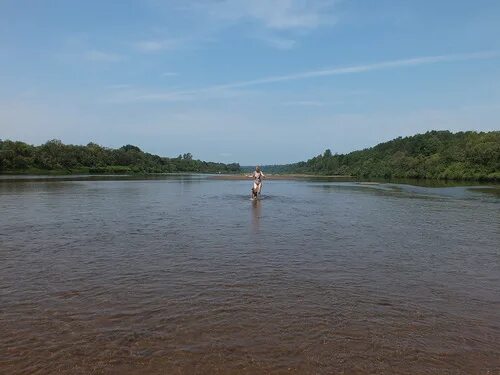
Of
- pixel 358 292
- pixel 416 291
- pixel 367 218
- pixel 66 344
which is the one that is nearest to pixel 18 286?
pixel 66 344

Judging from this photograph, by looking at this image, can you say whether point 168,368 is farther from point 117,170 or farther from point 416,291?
point 117,170

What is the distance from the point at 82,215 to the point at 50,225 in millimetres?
3913

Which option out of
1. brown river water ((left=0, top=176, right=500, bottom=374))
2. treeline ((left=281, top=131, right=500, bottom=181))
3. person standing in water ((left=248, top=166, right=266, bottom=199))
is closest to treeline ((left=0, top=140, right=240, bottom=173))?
treeline ((left=281, top=131, right=500, bottom=181))

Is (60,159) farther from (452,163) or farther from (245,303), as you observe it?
(245,303)

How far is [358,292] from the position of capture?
9234 mm

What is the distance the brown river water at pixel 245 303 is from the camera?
6.02m

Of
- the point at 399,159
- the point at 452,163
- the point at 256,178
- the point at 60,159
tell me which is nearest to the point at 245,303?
the point at 256,178

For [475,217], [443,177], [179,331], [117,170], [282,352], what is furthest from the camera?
[117,170]

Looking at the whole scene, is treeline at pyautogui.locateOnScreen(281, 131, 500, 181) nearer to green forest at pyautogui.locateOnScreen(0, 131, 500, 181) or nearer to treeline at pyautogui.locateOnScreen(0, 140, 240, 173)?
green forest at pyautogui.locateOnScreen(0, 131, 500, 181)

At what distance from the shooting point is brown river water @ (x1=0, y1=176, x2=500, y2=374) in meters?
6.02

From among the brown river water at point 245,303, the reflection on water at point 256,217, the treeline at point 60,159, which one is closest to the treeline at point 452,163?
the reflection on water at point 256,217

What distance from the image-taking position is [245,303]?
27.5ft

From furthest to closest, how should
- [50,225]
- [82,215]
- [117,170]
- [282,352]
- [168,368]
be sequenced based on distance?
[117,170] < [82,215] < [50,225] < [282,352] < [168,368]

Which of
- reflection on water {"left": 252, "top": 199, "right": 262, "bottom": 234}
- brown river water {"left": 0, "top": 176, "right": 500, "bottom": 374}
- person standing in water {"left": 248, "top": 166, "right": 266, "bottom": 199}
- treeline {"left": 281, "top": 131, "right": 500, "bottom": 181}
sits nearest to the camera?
brown river water {"left": 0, "top": 176, "right": 500, "bottom": 374}
